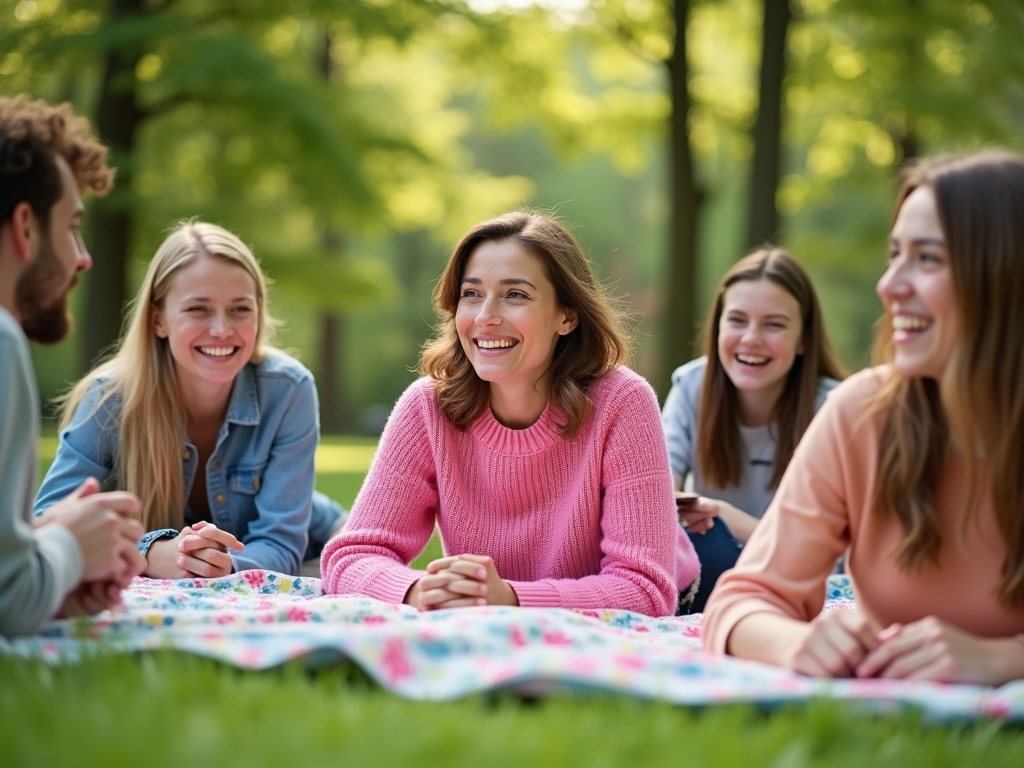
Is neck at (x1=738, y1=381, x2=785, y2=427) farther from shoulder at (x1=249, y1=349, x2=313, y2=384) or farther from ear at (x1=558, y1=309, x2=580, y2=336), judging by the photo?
shoulder at (x1=249, y1=349, x2=313, y2=384)

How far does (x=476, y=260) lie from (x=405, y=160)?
1235 centimetres

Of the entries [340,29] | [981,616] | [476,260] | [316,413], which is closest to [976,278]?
[981,616]

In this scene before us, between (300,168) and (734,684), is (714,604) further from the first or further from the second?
(300,168)

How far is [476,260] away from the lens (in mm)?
4000

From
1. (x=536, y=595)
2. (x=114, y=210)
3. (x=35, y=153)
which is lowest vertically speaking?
(x=536, y=595)

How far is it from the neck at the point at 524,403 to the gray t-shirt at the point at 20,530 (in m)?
1.62

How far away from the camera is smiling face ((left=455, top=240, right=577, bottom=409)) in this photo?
390cm

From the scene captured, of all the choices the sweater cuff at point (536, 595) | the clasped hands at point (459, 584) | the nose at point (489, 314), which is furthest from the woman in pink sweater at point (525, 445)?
the clasped hands at point (459, 584)

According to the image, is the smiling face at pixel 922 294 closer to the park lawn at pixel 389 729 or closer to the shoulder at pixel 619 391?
the park lawn at pixel 389 729

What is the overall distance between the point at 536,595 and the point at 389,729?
1447mm

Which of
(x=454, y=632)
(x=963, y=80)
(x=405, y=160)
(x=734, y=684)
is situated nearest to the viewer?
(x=734, y=684)

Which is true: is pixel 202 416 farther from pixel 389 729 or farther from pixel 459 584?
pixel 389 729

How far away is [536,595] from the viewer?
3.55 meters

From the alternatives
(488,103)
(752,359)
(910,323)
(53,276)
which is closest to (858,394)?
(910,323)
